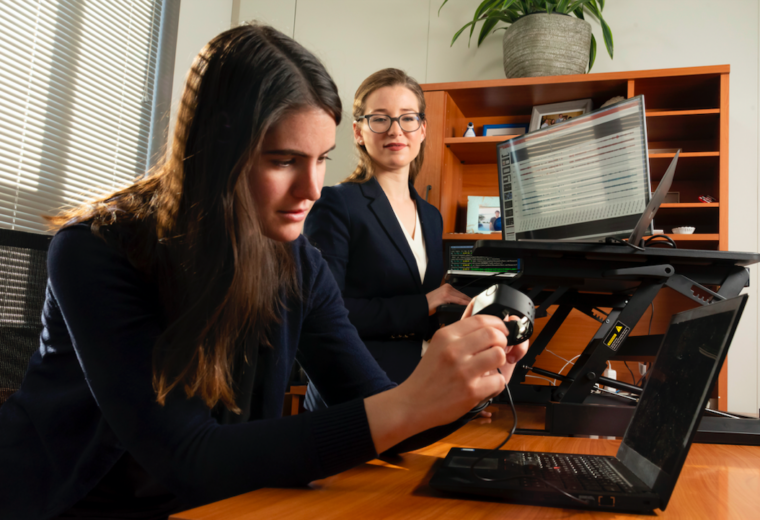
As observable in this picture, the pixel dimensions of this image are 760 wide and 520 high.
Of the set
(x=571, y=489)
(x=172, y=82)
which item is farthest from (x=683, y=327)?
(x=172, y=82)

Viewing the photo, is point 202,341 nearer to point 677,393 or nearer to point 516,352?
point 516,352

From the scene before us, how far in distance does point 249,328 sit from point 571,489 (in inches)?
19.0

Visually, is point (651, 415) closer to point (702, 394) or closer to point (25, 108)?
point (702, 394)

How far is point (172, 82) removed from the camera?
286 cm

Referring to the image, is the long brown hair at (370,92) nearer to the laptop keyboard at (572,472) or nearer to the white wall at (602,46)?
the white wall at (602,46)

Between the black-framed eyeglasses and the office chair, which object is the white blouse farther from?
the office chair

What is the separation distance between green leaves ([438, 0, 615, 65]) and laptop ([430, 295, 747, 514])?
219 cm

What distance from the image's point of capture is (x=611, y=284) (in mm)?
1178

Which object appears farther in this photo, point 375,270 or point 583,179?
point 375,270

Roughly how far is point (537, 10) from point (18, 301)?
7.78ft

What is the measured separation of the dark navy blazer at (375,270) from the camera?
1465 mm

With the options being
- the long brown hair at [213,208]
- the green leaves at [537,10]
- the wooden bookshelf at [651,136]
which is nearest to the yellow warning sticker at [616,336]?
the long brown hair at [213,208]

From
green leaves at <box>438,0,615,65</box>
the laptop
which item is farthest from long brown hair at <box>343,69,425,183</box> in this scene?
the laptop

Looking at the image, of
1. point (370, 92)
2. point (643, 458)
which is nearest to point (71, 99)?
point (370, 92)
